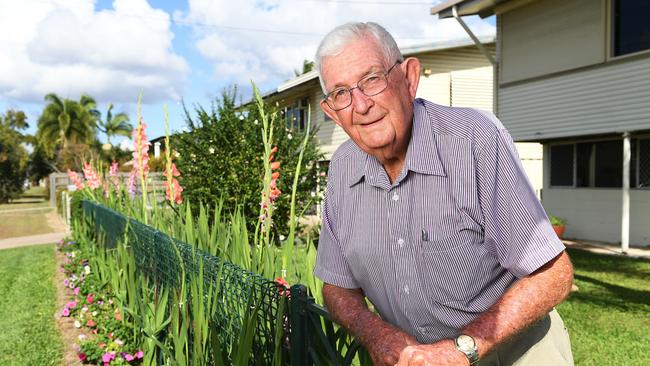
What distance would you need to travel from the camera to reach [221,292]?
293 centimetres

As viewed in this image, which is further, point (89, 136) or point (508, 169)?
point (89, 136)

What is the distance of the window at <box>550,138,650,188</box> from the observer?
39.8ft

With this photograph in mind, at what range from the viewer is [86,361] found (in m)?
4.72

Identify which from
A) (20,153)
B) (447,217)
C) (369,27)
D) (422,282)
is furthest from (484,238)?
(20,153)

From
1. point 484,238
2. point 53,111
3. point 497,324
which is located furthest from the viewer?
point 53,111

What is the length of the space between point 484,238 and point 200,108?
330 inches

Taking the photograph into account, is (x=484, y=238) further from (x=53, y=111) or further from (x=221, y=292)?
(x=53, y=111)

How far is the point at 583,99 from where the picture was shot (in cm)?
1164

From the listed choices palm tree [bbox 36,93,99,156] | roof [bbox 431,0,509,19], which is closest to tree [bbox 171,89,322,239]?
roof [bbox 431,0,509,19]

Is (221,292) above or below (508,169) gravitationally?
below

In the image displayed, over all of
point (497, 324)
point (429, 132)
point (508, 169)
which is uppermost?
point (429, 132)

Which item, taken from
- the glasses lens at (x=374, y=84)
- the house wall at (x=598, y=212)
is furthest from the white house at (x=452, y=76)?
the glasses lens at (x=374, y=84)

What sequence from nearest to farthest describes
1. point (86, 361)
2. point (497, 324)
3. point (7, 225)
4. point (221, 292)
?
point (497, 324), point (221, 292), point (86, 361), point (7, 225)

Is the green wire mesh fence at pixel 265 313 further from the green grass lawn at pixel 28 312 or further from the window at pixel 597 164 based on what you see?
the window at pixel 597 164
